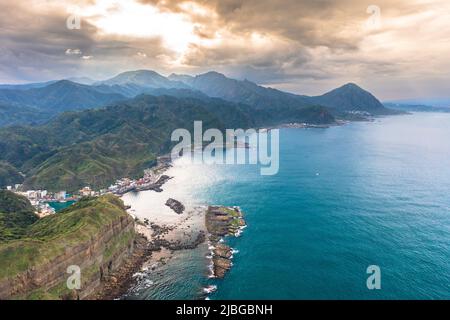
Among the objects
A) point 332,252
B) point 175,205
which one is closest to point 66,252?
point 175,205

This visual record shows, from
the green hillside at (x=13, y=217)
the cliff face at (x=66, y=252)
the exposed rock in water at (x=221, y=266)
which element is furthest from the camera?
the green hillside at (x=13, y=217)

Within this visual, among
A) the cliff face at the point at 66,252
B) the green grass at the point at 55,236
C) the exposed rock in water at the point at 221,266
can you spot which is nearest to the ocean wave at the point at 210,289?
the exposed rock in water at the point at 221,266

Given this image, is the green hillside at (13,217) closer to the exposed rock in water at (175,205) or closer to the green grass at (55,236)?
the green grass at (55,236)

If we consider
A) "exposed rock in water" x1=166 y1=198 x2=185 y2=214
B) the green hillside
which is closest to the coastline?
"exposed rock in water" x1=166 y1=198 x2=185 y2=214

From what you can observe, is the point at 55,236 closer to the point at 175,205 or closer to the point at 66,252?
the point at 66,252
